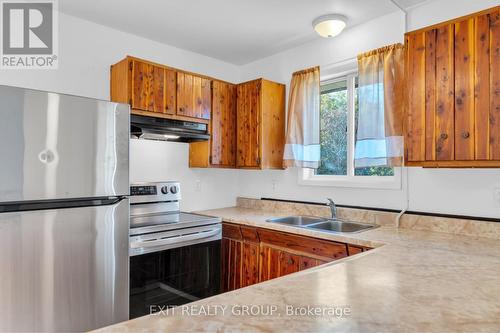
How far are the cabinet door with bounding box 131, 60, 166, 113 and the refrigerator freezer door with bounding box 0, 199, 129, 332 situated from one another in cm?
96

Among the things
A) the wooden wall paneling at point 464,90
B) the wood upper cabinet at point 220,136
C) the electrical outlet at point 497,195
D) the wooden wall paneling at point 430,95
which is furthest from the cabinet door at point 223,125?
the electrical outlet at point 497,195

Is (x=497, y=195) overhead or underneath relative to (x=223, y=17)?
underneath

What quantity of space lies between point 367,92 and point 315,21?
725mm

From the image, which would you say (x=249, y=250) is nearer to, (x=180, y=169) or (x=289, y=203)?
(x=289, y=203)

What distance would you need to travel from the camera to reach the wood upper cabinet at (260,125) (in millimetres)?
3121

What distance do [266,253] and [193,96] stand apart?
5.12 feet

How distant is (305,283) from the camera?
114 centimetres

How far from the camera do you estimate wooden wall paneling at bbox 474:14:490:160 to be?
179 cm

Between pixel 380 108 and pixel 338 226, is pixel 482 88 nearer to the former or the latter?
pixel 380 108

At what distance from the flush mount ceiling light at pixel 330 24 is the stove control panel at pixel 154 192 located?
187 centimetres

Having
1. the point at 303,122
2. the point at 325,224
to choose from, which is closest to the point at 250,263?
the point at 325,224

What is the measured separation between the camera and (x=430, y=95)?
6.57 ft

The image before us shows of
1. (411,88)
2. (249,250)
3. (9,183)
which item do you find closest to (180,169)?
(249,250)

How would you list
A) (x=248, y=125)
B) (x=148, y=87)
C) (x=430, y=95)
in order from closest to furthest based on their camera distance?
1. (x=430, y=95)
2. (x=148, y=87)
3. (x=248, y=125)
